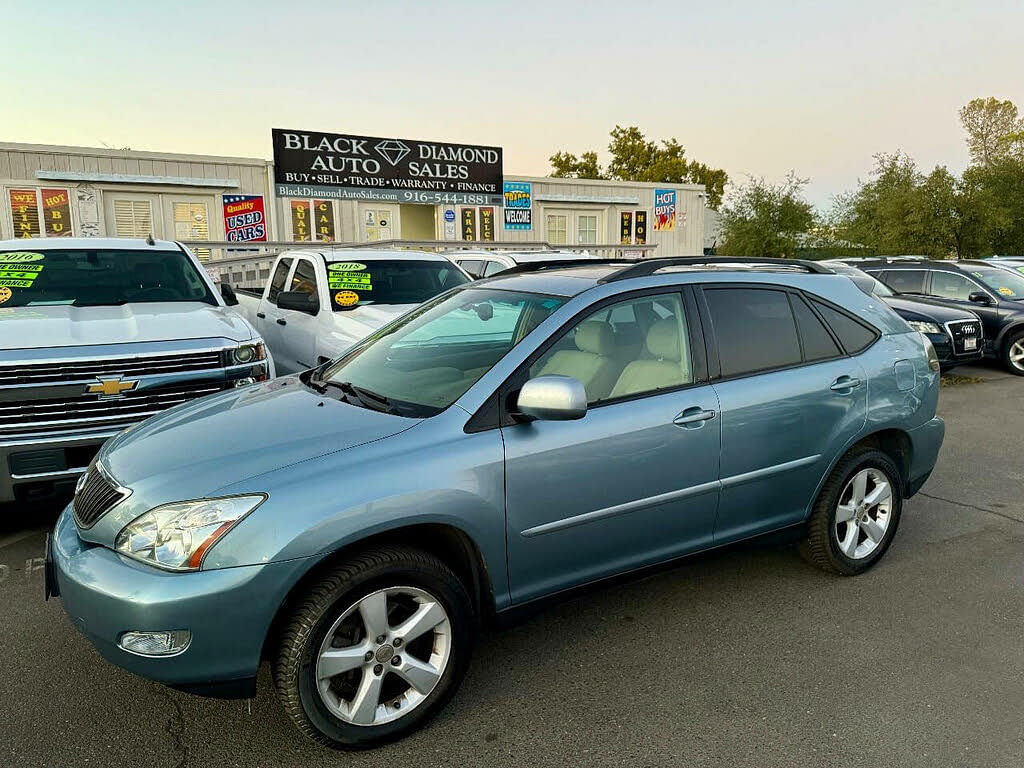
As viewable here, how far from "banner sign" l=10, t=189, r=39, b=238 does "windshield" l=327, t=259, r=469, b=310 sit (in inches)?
493

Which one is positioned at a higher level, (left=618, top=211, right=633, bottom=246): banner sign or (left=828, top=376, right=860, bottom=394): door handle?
(left=618, top=211, right=633, bottom=246): banner sign

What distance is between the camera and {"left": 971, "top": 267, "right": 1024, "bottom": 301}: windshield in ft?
37.7

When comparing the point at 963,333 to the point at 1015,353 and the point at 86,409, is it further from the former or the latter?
the point at 86,409

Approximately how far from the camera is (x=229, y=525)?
2.36 metres

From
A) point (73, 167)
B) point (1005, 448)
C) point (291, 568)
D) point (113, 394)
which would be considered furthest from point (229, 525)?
point (73, 167)

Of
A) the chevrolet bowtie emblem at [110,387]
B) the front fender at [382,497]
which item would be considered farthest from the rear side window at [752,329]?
the chevrolet bowtie emblem at [110,387]

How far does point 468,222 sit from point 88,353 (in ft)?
57.7

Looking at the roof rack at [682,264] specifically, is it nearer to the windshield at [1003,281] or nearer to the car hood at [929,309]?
the car hood at [929,309]

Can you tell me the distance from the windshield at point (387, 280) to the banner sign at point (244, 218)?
1221 cm

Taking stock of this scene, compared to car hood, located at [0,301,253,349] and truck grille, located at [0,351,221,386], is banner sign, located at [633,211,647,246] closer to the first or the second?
car hood, located at [0,301,253,349]

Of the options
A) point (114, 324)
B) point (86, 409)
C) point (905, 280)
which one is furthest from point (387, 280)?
point (905, 280)

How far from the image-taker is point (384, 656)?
2.58m

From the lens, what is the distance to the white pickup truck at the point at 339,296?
23.0 feet

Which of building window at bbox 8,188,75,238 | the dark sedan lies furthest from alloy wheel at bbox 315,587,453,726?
building window at bbox 8,188,75,238
